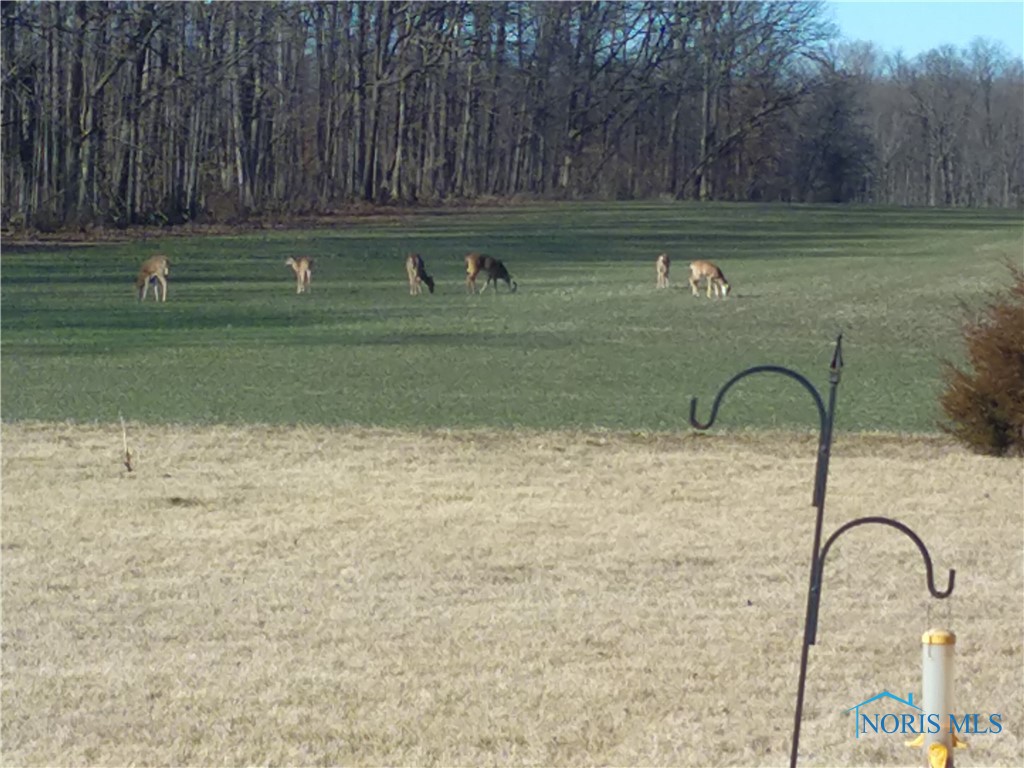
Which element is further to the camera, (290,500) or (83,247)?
(83,247)

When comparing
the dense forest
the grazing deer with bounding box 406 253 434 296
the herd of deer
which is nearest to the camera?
the herd of deer

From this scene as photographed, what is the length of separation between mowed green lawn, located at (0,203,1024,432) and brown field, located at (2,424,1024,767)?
283cm

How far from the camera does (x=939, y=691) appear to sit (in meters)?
3.53

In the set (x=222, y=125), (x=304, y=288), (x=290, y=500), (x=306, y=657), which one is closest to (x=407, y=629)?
(x=306, y=657)

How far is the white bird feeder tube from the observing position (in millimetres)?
3510

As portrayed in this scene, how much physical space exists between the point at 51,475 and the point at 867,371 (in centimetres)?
1222

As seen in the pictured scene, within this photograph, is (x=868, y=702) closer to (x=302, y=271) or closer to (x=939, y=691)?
(x=939, y=691)

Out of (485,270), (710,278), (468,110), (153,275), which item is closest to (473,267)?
(485,270)

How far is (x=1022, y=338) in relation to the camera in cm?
1350

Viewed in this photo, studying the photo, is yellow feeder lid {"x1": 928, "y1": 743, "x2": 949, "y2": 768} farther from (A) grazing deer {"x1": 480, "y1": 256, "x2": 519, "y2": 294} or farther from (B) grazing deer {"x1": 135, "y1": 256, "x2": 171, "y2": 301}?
(A) grazing deer {"x1": 480, "y1": 256, "x2": 519, "y2": 294}

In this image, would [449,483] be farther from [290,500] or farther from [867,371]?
[867,371]

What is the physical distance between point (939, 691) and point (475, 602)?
188 inches

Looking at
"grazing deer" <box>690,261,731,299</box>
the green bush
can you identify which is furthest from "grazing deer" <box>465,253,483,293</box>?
the green bush

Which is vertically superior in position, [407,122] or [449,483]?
[407,122]
